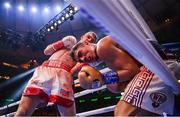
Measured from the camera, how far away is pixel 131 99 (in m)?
1.40

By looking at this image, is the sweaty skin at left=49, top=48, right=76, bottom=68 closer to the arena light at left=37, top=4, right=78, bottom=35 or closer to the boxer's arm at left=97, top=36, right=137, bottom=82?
the boxer's arm at left=97, top=36, right=137, bottom=82

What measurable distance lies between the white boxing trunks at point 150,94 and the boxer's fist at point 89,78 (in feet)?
0.57

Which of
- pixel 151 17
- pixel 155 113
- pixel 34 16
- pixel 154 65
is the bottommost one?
pixel 155 113

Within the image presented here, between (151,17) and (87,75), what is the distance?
268 inches

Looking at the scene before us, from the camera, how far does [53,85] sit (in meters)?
2.15

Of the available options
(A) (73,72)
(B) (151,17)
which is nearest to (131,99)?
(A) (73,72)

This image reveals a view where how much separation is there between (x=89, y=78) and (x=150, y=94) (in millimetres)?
337

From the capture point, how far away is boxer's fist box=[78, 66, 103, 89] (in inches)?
56.6

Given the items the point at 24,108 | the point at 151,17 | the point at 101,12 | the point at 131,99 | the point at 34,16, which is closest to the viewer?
the point at 101,12

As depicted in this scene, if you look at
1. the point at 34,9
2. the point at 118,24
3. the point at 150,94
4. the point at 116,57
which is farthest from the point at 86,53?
the point at 34,9

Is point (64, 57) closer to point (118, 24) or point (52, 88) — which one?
point (52, 88)

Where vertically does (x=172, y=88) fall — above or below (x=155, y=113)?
above

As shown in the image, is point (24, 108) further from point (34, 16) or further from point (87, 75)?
point (34, 16)

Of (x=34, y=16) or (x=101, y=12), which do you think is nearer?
(x=101, y=12)
